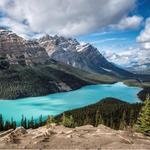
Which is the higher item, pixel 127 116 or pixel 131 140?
pixel 131 140

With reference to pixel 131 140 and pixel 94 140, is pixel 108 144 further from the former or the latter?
pixel 131 140

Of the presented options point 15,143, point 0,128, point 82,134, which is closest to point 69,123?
point 0,128

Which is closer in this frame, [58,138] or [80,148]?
[80,148]

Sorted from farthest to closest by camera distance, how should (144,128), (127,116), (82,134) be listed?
(127,116) < (144,128) < (82,134)

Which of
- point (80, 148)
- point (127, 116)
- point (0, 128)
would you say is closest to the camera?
point (80, 148)

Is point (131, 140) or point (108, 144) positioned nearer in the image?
point (108, 144)

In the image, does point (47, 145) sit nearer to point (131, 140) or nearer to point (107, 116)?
point (131, 140)

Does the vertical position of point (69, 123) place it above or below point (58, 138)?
below

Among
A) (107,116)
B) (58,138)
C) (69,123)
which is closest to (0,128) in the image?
(69,123)

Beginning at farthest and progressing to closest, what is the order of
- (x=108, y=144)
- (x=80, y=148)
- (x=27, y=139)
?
(x=27, y=139) → (x=108, y=144) → (x=80, y=148)
